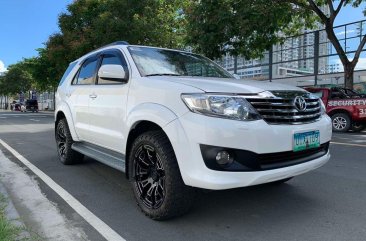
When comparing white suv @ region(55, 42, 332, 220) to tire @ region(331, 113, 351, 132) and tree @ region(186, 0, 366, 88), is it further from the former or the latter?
tree @ region(186, 0, 366, 88)

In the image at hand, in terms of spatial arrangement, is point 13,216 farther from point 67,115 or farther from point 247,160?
point 67,115

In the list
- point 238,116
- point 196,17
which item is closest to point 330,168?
point 238,116

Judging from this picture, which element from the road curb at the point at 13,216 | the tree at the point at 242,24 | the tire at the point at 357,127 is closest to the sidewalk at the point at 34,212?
the road curb at the point at 13,216

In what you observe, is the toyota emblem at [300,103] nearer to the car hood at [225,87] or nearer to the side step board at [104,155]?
the car hood at [225,87]

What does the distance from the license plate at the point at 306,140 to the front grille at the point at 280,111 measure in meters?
0.13

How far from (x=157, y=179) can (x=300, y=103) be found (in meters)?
1.62

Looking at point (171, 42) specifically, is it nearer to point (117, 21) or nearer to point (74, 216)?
A: point (117, 21)

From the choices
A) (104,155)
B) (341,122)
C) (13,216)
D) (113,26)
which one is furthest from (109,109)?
(113,26)

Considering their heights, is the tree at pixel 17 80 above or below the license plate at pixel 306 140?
above

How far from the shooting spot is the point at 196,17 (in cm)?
1623

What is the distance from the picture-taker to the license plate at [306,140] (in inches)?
150

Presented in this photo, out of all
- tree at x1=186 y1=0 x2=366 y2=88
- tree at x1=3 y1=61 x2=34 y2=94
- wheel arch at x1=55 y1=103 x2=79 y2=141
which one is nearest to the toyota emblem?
wheel arch at x1=55 y1=103 x2=79 y2=141

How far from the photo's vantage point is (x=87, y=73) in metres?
6.03

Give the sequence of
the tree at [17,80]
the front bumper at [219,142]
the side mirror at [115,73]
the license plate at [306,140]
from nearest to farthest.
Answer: the front bumper at [219,142] → the license plate at [306,140] → the side mirror at [115,73] → the tree at [17,80]
